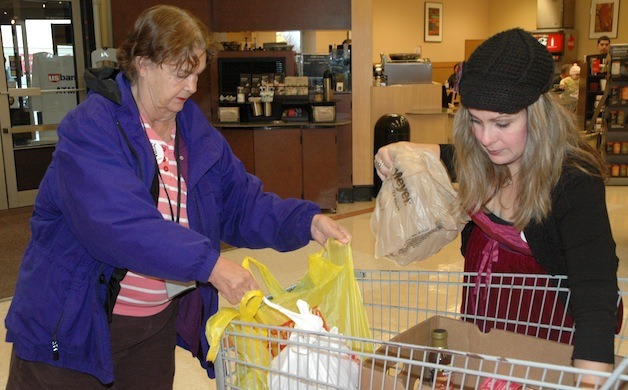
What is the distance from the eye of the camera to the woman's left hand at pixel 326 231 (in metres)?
1.69

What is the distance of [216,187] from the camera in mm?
1875

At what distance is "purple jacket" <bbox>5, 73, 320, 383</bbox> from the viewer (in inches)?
57.2

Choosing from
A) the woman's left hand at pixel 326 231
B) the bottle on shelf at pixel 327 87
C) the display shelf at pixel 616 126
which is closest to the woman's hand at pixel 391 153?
the woman's left hand at pixel 326 231

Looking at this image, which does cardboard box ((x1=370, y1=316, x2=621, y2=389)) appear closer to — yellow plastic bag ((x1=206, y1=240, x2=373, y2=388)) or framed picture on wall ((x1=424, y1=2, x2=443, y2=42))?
yellow plastic bag ((x1=206, y1=240, x2=373, y2=388))

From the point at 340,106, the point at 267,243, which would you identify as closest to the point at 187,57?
the point at 267,243

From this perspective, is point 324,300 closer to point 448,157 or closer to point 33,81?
point 448,157

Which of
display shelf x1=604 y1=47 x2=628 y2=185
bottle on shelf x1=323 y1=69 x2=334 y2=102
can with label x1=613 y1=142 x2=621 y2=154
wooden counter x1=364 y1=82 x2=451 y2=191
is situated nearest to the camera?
bottle on shelf x1=323 y1=69 x2=334 y2=102

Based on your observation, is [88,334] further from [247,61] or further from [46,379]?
[247,61]

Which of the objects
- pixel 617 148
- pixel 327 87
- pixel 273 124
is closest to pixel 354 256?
pixel 273 124

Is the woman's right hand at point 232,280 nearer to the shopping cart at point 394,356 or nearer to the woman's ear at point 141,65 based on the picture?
the shopping cart at point 394,356

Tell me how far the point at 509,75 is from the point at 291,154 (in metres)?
5.43

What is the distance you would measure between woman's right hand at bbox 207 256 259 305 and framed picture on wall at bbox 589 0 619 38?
13.7 m

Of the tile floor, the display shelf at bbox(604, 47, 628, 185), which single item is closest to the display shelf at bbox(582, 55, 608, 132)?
the display shelf at bbox(604, 47, 628, 185)

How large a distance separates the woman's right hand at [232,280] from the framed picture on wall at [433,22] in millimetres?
15489
